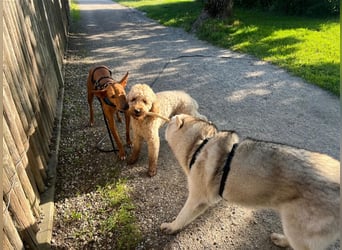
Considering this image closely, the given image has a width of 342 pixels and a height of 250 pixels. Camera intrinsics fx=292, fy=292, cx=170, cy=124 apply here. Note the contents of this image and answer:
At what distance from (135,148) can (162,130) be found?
1.06 m

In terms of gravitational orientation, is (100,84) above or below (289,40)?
above

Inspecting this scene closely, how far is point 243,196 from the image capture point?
281 cm

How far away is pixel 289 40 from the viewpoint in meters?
10.2

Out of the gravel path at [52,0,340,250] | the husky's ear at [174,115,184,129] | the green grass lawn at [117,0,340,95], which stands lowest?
the gravel path at [52,0,340,250]

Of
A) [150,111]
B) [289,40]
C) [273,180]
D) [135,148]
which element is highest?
[273,180]

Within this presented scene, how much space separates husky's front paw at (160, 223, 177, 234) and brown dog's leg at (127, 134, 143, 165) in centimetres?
142

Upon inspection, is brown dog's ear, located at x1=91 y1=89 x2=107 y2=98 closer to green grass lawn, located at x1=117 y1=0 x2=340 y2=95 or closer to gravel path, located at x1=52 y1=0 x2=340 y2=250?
gravel path, located at x1=52 y1=0 x2=340 y2=250

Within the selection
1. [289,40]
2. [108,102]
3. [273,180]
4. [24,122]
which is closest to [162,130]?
[108,102]

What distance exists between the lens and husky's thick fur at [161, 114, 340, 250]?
2.40 metres

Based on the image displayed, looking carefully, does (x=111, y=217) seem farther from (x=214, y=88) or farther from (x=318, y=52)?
(x=318, y=52)

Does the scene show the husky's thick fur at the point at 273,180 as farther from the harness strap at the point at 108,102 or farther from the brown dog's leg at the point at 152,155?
the harness strap at the point at 108,102

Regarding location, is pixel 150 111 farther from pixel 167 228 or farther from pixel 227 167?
pixel 227 167

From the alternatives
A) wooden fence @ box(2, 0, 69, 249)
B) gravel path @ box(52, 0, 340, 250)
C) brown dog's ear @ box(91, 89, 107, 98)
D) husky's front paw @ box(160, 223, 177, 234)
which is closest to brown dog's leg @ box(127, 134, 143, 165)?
gravel path @ box(52, 0, 340, 250)

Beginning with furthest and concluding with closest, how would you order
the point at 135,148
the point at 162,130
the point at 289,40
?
the point at 289,40 → the point at 162,130 → the point at 135,148
